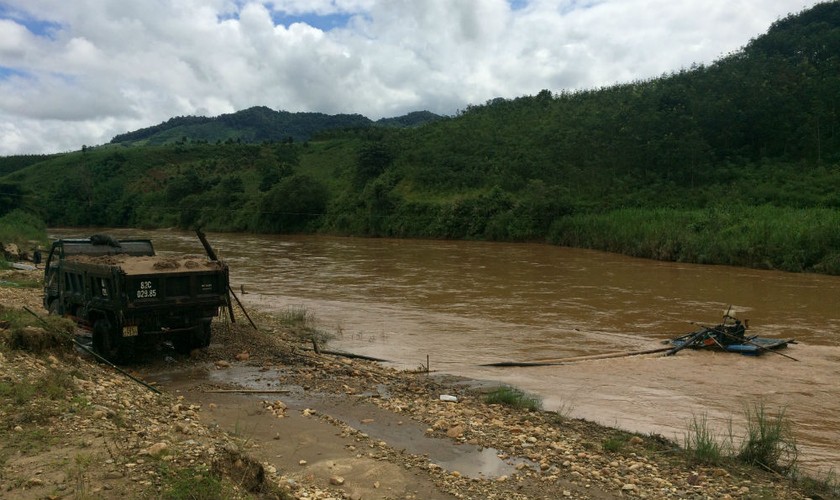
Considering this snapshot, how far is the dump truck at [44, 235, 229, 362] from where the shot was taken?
10.5 meters

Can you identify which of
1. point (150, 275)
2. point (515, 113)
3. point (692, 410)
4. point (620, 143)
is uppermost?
point (515, 113)

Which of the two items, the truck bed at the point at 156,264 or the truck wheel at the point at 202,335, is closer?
the truck bed at the point at 156,264

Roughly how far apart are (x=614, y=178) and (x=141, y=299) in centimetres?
4510

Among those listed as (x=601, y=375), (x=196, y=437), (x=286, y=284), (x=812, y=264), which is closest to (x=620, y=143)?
(x=812, y=264)

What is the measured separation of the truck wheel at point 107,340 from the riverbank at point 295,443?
652 millimetres

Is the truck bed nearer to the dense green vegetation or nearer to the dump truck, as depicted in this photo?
the dump truck

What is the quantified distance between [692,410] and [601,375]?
2.30 meters

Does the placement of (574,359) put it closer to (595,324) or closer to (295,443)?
(595,324)

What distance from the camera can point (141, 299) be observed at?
34.3 feet

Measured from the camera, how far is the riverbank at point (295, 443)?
5293 millimetres

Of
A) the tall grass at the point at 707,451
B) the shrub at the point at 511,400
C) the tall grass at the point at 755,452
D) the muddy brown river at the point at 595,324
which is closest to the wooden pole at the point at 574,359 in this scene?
the muddy brown river at the point at 595,324

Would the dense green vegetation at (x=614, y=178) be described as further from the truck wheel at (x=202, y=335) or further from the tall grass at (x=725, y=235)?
the truck wheel at (x=202, y=335)

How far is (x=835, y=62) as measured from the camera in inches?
2133

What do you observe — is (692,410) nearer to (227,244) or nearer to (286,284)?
(286,284)
